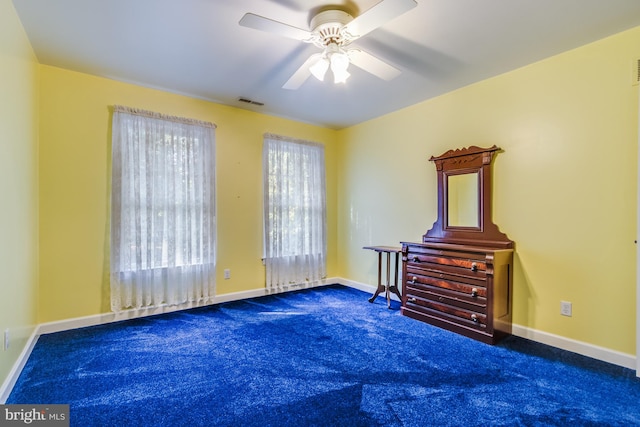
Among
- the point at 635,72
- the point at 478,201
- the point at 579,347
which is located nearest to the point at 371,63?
the point at 478,201

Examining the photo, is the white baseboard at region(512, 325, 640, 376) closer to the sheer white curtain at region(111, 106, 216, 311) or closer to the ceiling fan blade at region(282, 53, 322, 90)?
the ceiling fan blade at region(282, 53, 322, 90)

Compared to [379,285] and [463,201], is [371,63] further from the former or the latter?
[379,285]

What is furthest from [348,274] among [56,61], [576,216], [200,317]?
[56,61]

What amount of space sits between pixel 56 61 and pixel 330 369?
144 inches

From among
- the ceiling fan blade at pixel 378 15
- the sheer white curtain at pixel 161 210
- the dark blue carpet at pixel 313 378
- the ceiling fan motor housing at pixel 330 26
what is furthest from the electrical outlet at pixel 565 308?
the sheer white curtain at pixel 161 210

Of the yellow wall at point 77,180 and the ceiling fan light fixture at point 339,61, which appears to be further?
the yellow wall at point 77,180

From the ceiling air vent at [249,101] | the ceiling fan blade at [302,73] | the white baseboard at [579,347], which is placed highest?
the ceiling air vent at [249,101]

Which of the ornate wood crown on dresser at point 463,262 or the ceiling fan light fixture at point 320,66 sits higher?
the ceiling fan light fixture at point 320,66

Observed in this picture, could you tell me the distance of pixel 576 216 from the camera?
267cm

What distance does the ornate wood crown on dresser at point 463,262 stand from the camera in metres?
2.89

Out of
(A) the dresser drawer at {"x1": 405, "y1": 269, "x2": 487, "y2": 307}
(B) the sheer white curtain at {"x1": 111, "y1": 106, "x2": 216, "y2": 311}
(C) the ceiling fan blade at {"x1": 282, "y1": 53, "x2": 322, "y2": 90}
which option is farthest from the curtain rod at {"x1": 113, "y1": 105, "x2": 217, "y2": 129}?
(A) the dresser drawer at {"x1": 405, "y1": 269, "x2": 487, "y2": 307}

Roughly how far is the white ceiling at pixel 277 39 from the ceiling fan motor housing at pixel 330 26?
2.5 inches

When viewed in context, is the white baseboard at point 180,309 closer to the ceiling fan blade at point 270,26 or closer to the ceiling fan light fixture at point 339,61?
the ceiling fan blade at point 270,26

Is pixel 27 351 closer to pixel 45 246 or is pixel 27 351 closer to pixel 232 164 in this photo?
pixel 45 246
